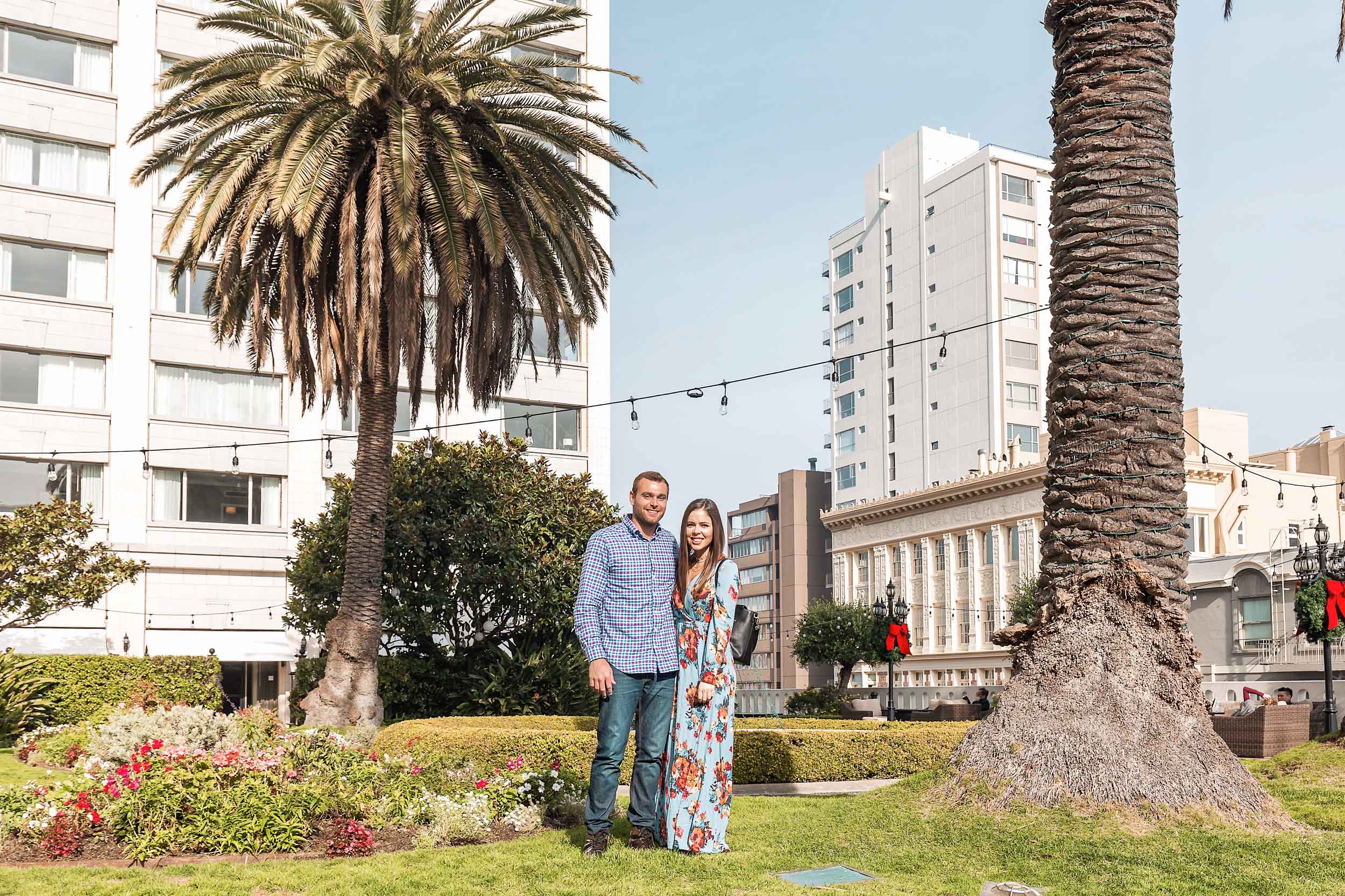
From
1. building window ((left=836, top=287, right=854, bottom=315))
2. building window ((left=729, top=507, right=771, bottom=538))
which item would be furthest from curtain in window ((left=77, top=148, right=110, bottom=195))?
building window ((left=729, top=507, right=771, bottom=538))

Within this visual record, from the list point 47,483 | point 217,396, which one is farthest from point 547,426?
point 47,483

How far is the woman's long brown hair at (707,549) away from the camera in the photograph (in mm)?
7422

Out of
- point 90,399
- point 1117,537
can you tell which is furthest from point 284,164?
point 90,399

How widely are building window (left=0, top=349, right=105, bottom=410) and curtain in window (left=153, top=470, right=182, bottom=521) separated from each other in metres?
2.66

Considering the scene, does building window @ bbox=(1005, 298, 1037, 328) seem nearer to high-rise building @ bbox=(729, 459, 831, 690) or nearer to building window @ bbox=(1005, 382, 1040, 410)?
building window @ bbox=(1005, 382, 1040, 410)

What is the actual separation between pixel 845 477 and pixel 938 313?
15.6 meters

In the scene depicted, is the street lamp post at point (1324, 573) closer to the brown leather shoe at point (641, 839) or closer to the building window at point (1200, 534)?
the brown leather shoe at point (641, 839)

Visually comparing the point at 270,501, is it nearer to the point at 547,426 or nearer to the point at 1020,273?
the point at 547,426

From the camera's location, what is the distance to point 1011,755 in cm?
757

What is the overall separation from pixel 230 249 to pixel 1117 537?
14.2 metres

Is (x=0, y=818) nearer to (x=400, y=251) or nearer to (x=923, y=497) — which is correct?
(x=400, y=251)

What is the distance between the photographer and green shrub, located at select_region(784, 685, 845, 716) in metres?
32.8

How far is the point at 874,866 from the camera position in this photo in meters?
6.64

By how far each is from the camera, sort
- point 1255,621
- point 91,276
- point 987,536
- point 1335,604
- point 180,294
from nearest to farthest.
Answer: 1. point 1335,604
2. point 91,276
3. point 180,294
4. point 1255,621
5. point 987,536
